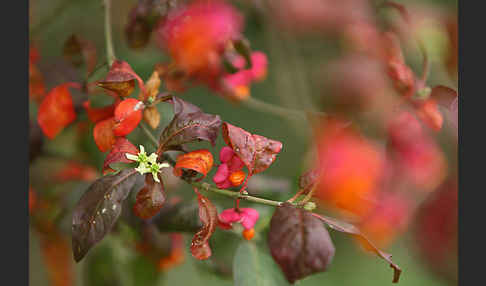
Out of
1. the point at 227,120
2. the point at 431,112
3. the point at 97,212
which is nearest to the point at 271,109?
the point at 227,120

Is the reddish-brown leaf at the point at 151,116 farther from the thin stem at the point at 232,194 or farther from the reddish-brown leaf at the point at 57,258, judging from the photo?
the reddish-brown leaf at the point at 57,258

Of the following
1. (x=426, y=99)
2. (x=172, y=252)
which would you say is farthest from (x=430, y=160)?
(x=172, y=252)

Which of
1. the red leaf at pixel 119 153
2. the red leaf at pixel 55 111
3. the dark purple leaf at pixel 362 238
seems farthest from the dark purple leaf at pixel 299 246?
the red leaf at pixel 55 111

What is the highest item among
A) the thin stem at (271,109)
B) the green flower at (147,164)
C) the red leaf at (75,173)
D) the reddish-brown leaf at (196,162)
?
the reddish-brown leaf at (196,162)

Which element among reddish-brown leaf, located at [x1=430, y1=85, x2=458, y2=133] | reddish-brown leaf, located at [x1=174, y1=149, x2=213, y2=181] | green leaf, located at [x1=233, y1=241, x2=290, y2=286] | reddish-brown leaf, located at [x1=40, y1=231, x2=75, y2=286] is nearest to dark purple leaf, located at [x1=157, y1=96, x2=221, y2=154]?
reddish-brown leaf, located at [x1=174, y1=149, x2=213, y2=181]

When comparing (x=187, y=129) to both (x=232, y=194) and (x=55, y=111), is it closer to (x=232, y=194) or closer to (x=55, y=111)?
(x=232, y=194)

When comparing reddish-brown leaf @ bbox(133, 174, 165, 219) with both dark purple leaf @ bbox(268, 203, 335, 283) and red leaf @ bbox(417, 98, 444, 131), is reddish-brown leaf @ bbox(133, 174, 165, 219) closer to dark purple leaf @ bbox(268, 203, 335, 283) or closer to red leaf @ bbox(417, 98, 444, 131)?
dark purple leaf @ bbox(268, 203, 335, 283)
